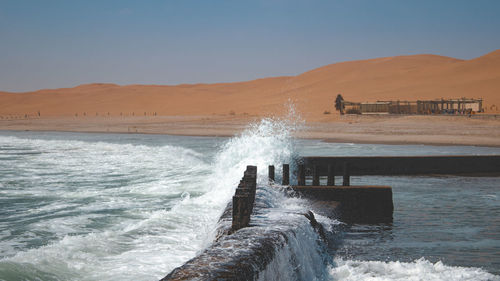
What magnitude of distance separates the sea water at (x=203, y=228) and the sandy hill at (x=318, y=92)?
43.0 metres

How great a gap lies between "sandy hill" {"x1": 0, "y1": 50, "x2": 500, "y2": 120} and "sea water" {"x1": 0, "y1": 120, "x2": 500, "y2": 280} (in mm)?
42966

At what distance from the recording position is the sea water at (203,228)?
746 centimetres

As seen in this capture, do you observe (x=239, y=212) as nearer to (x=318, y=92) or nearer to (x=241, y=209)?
(x=241, y=209)

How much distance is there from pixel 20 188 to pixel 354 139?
24758 mm

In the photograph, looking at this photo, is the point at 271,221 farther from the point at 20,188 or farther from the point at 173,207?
the point at 20,188

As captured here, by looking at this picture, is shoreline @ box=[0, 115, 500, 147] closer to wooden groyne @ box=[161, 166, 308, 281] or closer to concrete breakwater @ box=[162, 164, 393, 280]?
concrete breakwater @ box=[162, 164, 393, 280]

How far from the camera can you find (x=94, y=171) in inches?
822

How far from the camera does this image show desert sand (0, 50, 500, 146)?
41250 mm

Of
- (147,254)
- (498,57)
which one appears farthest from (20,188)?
(498,57)

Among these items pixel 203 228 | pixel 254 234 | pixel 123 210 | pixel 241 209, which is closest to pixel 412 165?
pixel 203 228

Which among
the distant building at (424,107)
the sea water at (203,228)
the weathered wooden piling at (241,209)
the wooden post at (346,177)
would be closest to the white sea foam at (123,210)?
the sea water at (203,228)

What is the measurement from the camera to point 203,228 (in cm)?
1036

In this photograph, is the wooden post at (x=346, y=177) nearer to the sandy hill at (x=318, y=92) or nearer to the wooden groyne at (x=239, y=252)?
the wooden groyne at (x=239, y=252)

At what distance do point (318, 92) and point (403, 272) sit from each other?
100084 mm
